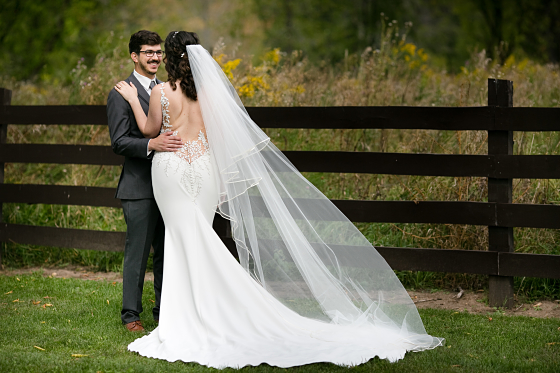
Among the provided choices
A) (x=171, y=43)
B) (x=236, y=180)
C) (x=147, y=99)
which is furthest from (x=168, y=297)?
(x=171, y=43)

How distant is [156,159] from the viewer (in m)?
3.99

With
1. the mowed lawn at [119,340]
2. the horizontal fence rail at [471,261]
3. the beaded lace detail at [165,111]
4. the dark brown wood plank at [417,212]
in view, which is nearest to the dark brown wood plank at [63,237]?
the dark brown wood plank at [417,212]

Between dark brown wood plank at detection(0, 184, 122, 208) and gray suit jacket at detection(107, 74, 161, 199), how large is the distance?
168cm

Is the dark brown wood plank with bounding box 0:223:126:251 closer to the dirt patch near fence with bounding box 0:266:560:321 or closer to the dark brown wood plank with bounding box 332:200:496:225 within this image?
the dirt patch near fence with bounding box 0:266:560:321

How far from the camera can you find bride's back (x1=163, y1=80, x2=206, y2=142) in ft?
12.9

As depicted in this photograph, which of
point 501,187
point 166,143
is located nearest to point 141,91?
point 166,143

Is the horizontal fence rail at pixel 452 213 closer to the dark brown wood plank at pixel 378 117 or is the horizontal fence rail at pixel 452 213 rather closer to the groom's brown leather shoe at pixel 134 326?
the dark brown wood plank at pixel 378 117

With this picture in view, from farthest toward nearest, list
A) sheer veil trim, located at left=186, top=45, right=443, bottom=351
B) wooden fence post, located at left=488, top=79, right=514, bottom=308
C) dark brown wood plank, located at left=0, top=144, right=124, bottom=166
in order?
dark brown wood plank, located at left=0, top=144, right=124, bottom=166 → wooden fence post, located at left=488, top=79, right=514, bottom=308 → sheer veil trim, located at left=186, top=45, right=443, bottom=351

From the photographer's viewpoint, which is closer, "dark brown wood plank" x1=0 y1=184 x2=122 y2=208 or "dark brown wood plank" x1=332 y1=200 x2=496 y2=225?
"dark brown wood plank" x1=332 y1=200 x2=496 y2=225

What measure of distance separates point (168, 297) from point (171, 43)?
1728mm

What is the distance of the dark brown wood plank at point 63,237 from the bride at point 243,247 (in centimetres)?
214

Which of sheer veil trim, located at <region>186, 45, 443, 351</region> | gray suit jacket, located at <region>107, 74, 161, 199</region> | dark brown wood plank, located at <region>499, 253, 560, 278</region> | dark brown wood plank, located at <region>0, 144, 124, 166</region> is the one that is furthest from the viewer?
dark brown wood plank, located at <region>0, 144, 124, 166</region>

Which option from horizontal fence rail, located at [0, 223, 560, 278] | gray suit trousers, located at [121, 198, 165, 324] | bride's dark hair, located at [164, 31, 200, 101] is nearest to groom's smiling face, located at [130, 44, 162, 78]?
bride's dark hair, located at [164, 31, 200, 101]

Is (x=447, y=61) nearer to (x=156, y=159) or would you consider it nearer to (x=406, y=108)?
(x=406, y=108)
